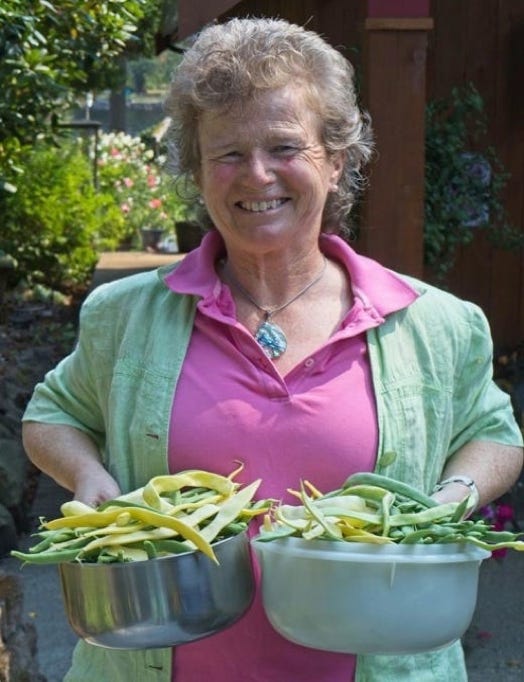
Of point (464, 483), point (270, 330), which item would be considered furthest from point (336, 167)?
point (464, 483)

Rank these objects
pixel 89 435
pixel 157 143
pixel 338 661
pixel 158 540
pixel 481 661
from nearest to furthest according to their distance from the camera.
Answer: pixel 158 540 < pixel 338 661 < pixel 89 435 < pixel 481 661 < pixel 157 143

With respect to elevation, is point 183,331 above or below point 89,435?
above

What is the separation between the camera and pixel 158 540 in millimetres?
2145

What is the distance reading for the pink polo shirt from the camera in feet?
7.95

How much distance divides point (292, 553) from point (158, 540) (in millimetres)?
208

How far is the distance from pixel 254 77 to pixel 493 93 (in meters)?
5.16

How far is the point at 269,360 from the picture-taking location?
2484mm

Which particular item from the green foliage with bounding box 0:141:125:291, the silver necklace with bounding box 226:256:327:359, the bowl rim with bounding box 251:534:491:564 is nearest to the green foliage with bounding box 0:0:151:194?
the green foliage with bounding box 0:141:125:291

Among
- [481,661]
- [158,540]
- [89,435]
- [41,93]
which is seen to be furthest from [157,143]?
[158,540]

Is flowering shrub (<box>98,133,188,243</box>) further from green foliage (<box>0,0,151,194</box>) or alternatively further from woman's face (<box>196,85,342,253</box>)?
woman's face (<box>196,85,342,253</box>)

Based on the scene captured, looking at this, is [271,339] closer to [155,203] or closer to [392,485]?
[392,485]

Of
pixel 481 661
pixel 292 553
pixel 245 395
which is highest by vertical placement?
pixel 245 395

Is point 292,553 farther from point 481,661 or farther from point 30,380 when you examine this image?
point 30,380

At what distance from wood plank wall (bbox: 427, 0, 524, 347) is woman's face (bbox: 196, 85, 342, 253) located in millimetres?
4755
